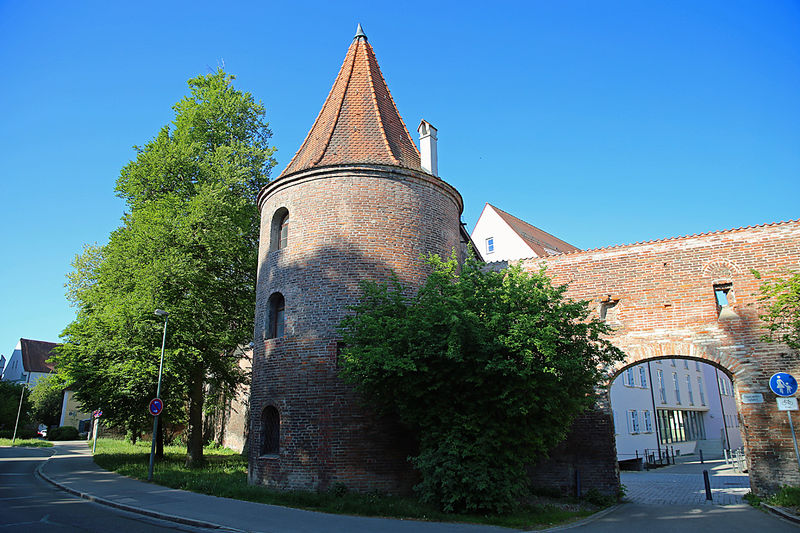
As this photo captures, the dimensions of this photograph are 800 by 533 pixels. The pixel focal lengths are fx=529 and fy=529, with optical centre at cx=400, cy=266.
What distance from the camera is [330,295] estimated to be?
14250 mm

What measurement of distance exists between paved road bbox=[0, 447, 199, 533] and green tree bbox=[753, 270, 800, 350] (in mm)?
13745

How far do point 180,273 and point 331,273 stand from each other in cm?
743

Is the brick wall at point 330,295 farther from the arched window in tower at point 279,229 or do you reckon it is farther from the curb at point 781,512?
the curb at point 781,512

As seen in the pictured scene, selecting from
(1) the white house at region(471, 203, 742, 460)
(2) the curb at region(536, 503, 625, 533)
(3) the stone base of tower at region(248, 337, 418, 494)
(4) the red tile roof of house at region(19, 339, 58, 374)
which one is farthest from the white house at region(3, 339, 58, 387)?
(2) the curb at region(536, 503, 625, 533)

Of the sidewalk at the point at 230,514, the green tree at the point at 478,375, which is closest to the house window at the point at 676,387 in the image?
the green tree at the point at 478,375

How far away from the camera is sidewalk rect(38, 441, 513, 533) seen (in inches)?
382

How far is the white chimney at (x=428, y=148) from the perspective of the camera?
672 inches

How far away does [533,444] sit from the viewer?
1152cm

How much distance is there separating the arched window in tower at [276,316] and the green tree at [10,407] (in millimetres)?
42394

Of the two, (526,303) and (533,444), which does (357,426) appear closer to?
(533,444)

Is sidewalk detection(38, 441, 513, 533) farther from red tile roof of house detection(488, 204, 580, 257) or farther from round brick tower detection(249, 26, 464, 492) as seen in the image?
red tile roof of house detection(488, 204, 580, 257)

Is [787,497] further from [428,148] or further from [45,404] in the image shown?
[45,404]

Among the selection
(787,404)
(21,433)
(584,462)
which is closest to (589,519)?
(584,462)

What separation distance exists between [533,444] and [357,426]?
434 cm
